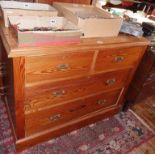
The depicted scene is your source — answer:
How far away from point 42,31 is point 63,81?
1.27 ft

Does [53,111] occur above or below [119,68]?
below

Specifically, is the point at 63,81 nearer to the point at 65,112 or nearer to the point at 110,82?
the point at 65,112

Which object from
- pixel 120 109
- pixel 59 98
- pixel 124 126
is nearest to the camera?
pixel 59 98

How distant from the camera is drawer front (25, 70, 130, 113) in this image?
1.13 metres

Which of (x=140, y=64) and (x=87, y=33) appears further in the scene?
(x=140, y=64)

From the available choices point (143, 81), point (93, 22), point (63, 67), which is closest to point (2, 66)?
point (63, 67)

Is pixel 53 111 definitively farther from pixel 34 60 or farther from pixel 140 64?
pixel 140 64

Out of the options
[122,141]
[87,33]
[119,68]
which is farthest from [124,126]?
[87,33]

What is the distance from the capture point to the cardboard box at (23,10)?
1.03 meters

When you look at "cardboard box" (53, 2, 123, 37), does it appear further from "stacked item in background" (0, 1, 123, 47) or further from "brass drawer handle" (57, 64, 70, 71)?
"brass drawer handle" (57, 64, 70, 71)

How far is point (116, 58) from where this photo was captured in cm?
128

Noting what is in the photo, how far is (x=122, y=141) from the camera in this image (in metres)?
1.55

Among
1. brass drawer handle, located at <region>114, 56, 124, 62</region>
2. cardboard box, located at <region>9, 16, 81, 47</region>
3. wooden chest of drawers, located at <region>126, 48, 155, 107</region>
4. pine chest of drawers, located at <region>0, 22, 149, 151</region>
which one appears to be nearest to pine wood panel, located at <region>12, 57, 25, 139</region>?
pine chest of drawers, located at <region>0, 22, 149, 151</region>

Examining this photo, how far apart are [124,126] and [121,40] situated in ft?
2.98
